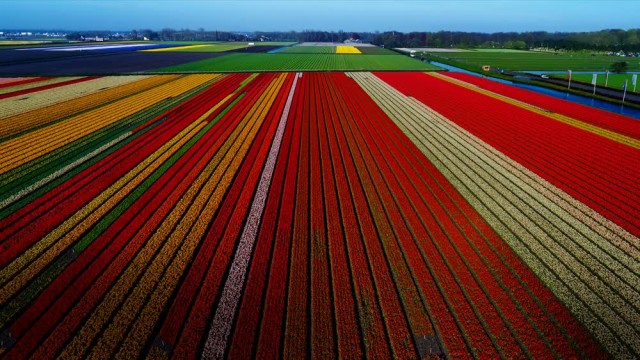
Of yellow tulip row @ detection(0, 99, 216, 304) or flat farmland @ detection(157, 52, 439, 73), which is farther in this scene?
flat farmland @ detection(157, 52, 439, 73)

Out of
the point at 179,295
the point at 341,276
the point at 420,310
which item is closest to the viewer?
the point at 420,310

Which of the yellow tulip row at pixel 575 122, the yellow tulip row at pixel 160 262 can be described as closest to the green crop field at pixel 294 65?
the yellow tulip row at pixel 575 122

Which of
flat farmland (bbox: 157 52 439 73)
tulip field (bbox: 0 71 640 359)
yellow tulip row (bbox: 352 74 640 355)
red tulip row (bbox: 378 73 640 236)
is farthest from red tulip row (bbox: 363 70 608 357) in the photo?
flat farmland (bbox: 157 52 439 73)

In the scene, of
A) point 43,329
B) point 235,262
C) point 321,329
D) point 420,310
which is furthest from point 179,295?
point 420,310

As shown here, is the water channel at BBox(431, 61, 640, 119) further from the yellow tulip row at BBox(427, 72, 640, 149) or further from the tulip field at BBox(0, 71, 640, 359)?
the tulip field at BBox(0, 71, 640, 359)

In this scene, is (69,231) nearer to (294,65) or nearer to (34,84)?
(34,84)

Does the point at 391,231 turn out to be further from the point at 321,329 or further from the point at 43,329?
the point at 43,329

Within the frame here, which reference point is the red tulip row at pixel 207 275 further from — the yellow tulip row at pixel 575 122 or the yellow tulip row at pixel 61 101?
the yellow tulip row at pixel 575 122
